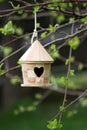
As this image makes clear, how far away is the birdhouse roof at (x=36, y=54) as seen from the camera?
2629 millimetres

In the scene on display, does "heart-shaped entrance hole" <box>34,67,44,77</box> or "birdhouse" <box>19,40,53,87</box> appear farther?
"heart-shaped entrance hole" <box>34,67,44,77</box>

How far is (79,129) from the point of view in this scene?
815 cm

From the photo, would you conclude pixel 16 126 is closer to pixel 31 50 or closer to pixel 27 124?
pixel 27 124

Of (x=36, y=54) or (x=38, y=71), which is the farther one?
(x=38, y=71)

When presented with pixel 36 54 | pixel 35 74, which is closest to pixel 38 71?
pixel 35 74

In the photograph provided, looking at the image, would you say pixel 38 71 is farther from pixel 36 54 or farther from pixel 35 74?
pixel 36 54

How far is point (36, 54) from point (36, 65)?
0.09 metres

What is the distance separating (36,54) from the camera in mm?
2645

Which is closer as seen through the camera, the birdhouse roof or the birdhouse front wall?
the birdhouse roof

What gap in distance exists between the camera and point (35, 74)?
2.80 meters

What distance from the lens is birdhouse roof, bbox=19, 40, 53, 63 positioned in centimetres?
263

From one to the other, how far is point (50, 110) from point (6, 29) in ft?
25.7

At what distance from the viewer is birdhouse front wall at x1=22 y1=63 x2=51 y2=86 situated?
275cm

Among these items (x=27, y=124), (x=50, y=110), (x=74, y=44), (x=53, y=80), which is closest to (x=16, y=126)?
(x=27, y=124)
